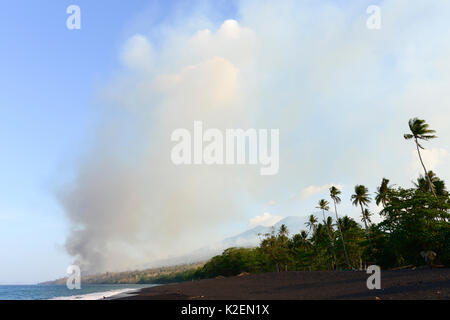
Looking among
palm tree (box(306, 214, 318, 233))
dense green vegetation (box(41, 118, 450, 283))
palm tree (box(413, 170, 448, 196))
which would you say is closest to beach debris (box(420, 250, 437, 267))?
dense green vegetation (box(41, 118, 450, 283))

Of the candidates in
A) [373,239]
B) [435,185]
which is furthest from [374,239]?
[435,185]

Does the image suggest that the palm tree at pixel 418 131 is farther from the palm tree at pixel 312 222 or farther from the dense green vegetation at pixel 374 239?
the palm tree at pixel 312 222

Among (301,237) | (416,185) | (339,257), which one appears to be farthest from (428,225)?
(301,237)

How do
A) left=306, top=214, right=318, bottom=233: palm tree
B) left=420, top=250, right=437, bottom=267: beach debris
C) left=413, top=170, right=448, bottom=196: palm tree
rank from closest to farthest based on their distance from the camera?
left=420, top=250, right=437, bottom=267: beach debris
left=413, top=170, right=448, bottom=196: palm tree
left=306, top=214, right=318, bottom=233: palm tree

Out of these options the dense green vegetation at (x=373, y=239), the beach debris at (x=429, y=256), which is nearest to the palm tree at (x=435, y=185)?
the dense green vegetation at (x=373, y=239)

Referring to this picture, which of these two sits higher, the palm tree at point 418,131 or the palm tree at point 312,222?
the palm tree at point 418,131

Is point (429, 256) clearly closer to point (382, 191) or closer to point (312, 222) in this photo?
point (382, 191)

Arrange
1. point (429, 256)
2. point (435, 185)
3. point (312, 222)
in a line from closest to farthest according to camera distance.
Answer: point (429, 256)
point (435, 185)
point (312, 222)

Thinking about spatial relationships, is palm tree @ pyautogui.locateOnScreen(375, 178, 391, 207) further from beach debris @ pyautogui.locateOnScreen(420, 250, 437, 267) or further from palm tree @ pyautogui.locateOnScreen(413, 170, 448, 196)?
beach debris @ pyautogui.locateOnScreen(420, 250, 437, 267)

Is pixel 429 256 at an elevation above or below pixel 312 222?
above

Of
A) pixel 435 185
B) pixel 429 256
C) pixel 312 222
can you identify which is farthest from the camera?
pixel 312 222

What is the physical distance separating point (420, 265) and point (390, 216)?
6610 mm
